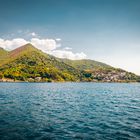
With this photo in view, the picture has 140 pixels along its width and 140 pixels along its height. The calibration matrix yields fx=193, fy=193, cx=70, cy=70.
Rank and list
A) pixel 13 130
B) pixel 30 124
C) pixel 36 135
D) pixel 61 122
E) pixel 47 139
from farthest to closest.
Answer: pixel 61 122, pixel 30 124, pixel 13 130, pixel 36 135, pixel 47 139

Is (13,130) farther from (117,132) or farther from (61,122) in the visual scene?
(117,132)

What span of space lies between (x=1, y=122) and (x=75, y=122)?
1342 centimetres

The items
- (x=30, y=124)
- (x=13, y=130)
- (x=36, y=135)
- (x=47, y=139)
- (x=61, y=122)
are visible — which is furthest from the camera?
(x=61, y=122)

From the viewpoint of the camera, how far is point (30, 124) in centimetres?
3391

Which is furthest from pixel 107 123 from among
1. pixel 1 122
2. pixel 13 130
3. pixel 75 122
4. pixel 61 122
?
pixel 1 122

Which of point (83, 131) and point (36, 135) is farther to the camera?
point (83, 131)

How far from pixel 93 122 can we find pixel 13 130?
1511 cm

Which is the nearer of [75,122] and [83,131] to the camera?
[83,131]

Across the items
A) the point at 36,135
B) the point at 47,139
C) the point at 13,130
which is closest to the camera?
the point at 47,139

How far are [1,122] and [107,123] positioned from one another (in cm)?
1940

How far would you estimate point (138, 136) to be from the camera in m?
28.0

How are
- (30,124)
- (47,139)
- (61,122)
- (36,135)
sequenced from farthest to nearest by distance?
(61,122), (30,124), (36,135), (47,139)

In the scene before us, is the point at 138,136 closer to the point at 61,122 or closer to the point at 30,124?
the point at 61,122

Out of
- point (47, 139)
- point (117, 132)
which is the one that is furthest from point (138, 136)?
point (47, 139)
